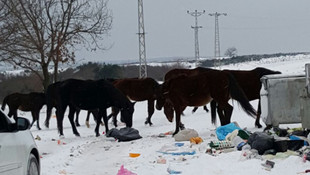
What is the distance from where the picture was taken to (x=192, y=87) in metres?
15.0

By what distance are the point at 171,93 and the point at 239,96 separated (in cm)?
206

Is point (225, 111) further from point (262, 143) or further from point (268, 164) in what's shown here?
point (268, 164)

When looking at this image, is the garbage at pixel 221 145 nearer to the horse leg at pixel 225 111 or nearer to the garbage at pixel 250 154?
the garbage at pixel 250 154

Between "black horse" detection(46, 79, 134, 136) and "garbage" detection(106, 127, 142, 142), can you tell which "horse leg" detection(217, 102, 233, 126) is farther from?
"black horse" detection(46, 79, 134, 136)

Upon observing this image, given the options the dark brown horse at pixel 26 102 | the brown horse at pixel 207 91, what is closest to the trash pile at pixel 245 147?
the brown horse at pixel 207 91

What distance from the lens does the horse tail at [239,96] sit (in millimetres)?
14266

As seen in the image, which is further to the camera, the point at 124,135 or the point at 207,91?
the point at 124,135

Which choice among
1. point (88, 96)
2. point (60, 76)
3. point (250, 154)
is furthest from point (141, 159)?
point (60, 76)

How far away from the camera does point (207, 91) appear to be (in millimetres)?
14930

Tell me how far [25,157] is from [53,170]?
11.2 ft

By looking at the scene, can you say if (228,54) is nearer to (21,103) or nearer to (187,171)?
(21,103)

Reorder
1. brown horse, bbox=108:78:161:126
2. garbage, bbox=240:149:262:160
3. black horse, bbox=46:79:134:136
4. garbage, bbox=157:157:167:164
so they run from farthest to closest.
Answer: brown horse, bbox=108:78:161:126 < black horse, bbox=46:79:134:136 < garbage, bbox=157:157:167:164 < garbage, bbox=240:149:262:160

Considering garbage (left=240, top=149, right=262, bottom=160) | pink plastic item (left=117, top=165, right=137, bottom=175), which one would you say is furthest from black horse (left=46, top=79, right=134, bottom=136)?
garbage (left=240, top=149, right=262, bottom=160)

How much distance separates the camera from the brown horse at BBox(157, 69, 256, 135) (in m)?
14.6
